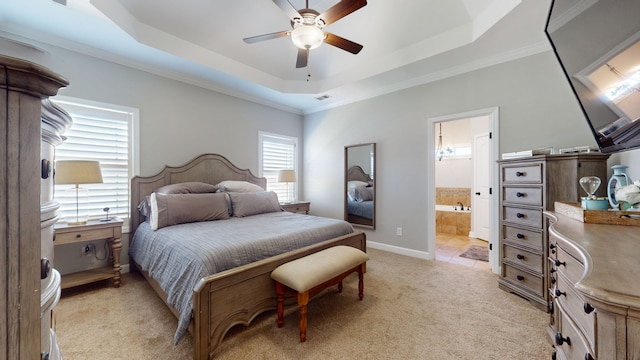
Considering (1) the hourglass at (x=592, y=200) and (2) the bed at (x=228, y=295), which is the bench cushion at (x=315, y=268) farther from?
(1) the hourglass at (x=592, y=200)

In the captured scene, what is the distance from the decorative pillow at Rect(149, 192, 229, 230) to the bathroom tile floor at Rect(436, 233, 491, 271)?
10.6 feet

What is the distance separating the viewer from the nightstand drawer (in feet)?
7.85

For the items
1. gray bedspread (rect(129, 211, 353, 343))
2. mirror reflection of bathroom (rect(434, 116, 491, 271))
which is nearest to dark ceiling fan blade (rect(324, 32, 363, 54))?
gray bedspread (rect(129, 211, 353, 343))

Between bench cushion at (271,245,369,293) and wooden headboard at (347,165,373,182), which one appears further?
wooden headboard at (347,165,373,182)

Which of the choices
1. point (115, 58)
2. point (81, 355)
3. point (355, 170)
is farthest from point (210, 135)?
point (81, 355)

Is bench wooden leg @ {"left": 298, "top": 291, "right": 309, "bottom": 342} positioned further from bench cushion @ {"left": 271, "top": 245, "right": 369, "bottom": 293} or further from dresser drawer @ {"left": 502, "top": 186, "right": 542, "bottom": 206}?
dresser drawer @ {"left": 502, "top": 186, "right": 542, "bottom": 206}

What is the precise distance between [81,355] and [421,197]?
12.6ft

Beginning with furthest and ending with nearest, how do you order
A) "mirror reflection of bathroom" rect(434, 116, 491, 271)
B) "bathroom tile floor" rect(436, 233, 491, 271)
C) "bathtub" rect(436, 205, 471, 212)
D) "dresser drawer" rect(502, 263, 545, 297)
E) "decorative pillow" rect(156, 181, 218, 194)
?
"bathtub" rect(436, 205, 471, 212), "mirror reflection of bathroom" rect(434, 116, 491, 271), "bathroom tile floor" rect(436, 233, 491, 271), "decorative pillow" rect(156, 181, 218, 194), "dresser drawer" rect(502, 263, 545, 297)

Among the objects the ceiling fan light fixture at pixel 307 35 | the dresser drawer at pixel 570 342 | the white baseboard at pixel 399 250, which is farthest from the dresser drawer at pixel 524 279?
the ceiling fan light fixture at pixel 307 35

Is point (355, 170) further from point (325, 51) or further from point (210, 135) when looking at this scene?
point (210, 135)

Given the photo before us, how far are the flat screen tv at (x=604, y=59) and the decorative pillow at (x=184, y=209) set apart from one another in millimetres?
3363

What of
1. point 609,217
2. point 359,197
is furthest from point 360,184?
point 609,217

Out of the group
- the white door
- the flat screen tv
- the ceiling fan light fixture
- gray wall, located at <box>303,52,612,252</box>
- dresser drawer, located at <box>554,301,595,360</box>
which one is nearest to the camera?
dresser drawer, located at <box>554,301,595,360</box>

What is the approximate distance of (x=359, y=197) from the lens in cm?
445
